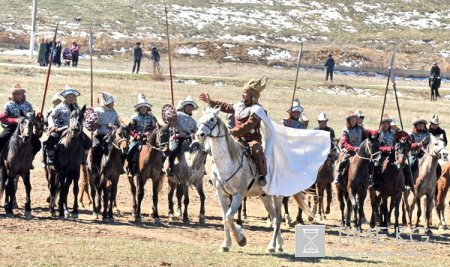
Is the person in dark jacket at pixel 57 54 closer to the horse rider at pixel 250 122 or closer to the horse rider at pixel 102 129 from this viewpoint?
the horse rider at pixel 102 129

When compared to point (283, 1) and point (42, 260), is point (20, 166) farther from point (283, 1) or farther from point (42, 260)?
point (283, 1)

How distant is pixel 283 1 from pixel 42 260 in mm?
98647

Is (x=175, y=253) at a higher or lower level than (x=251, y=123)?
lower

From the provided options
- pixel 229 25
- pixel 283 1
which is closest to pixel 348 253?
pixel 229 25

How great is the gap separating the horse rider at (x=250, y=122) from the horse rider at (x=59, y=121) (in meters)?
5.69

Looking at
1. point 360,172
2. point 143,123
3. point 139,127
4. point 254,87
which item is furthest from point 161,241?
point 360,172

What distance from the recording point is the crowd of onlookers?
208 ft

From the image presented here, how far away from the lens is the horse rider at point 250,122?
2094 centimetres

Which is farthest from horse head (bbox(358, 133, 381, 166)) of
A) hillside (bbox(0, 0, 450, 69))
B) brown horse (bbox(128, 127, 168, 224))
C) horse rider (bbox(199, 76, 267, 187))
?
hillside (bbox(0, 0, 450, 69))

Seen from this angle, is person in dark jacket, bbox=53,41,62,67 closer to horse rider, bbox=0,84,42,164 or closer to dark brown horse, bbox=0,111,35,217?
horse rider, bbox=0,84,42,164

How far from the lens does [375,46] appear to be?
97250 millimetres

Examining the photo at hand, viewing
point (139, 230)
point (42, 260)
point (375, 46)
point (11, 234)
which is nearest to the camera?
point (42, 260)

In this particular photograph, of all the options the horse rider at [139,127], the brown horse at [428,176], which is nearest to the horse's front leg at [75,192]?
the horse rider at [139,127]

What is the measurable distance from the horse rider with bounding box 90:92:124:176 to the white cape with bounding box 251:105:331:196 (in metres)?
5.62
